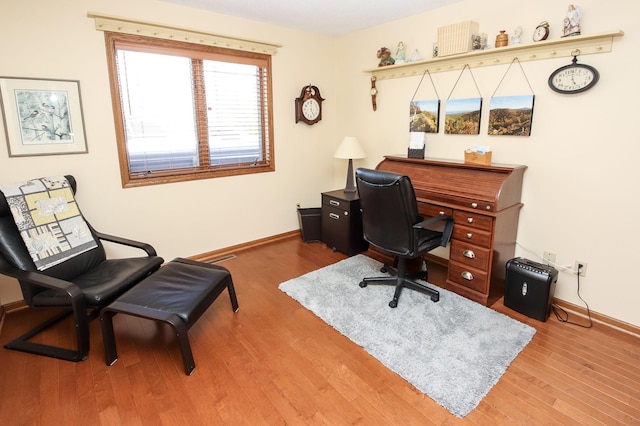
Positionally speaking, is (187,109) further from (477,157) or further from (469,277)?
(469,277)

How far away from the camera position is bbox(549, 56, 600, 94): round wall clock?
90.8 inches

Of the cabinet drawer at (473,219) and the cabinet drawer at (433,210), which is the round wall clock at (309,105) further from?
the cabinet drawer at (473,219)

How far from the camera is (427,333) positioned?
7.57ft

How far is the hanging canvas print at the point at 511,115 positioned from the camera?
2.67 metres

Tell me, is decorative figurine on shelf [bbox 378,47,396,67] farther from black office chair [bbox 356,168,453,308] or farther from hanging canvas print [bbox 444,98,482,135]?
black office chair [bbox 356,168,453,308]

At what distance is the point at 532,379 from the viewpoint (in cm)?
192

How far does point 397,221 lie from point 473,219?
63 centimetres

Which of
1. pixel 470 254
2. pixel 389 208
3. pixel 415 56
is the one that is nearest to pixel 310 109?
pixel 415 56

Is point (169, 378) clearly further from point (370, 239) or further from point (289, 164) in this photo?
point (289, 164)

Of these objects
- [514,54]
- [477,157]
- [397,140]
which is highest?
[514,54]

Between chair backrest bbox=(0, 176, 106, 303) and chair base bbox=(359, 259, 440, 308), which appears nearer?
chair backrest bbox=(0, 176, 106, 303)

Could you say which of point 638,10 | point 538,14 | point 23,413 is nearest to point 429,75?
point 538,14

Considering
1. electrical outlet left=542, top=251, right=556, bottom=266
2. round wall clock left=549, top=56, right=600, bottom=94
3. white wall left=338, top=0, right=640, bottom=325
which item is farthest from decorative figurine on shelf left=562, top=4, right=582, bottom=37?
electrical outlet left=542, top=251, right=556, bottom=266

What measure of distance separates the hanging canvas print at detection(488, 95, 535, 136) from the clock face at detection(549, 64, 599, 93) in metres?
0.18
